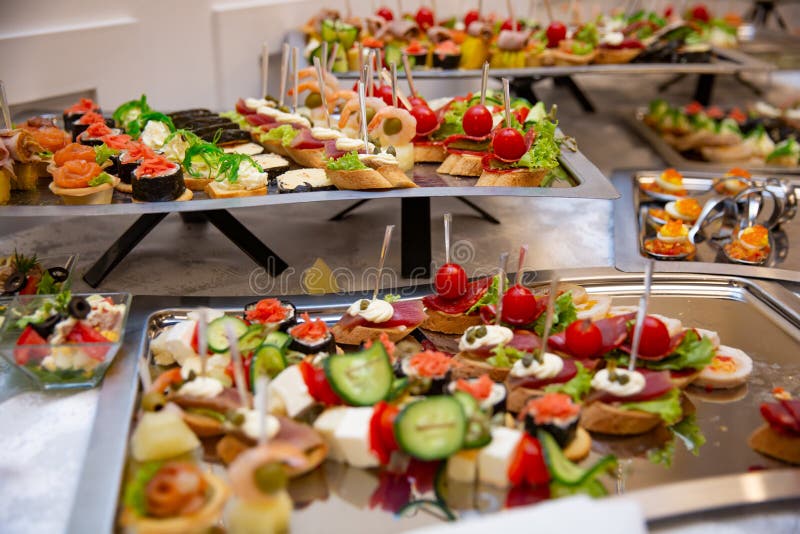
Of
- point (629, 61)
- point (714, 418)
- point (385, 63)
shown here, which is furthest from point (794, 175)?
point (714, 418)

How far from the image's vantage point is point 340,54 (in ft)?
14.0

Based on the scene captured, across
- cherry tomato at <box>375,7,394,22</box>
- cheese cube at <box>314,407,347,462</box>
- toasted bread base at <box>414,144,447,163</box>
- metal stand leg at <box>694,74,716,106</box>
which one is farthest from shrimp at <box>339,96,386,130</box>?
metal stand leg at <box>694,74,716,106</box>

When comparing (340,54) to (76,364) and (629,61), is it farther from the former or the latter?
(76,364)

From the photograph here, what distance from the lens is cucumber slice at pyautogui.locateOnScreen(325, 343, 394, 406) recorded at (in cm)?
174

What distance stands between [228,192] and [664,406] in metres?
1.35

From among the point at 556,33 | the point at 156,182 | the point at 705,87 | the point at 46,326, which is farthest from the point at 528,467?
the point at 705,87

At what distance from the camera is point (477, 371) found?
1.94 metres

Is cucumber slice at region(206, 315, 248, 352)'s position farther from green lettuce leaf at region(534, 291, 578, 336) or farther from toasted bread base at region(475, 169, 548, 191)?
toasted bread base at region(475, 169, 548, 191)

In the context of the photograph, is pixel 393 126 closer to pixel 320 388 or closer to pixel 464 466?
pixel 320 388

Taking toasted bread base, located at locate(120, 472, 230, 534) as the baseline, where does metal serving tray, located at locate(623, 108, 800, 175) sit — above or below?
below

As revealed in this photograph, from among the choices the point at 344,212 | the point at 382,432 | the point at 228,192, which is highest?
the point at 228,192

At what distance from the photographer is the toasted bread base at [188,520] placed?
1.39 metres

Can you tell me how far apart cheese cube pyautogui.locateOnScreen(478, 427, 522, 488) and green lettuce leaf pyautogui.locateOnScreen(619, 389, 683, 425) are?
1.01 feet

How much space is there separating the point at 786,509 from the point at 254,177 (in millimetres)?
1656
